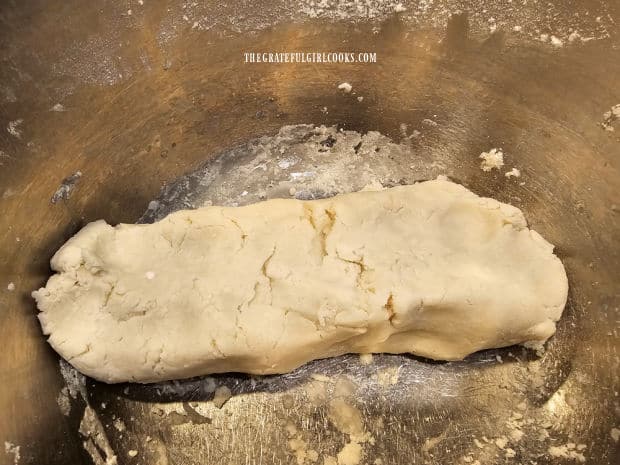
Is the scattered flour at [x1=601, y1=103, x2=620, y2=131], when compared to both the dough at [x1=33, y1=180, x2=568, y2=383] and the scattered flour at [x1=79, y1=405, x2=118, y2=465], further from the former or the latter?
the scattered flour at [x1=79, y1=405, x2=118, y2=465]

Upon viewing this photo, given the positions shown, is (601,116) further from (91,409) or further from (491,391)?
(91,409)

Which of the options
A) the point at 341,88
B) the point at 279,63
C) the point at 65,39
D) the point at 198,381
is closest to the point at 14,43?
the point at 65,39

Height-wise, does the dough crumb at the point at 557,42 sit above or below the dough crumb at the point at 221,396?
above


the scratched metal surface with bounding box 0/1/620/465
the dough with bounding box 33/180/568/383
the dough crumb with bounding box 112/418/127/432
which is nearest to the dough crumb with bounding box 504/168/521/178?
the scratched metal surface with bounding box 0/1/620/465

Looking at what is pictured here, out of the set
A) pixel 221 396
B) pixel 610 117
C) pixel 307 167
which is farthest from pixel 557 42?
pixel 221 396

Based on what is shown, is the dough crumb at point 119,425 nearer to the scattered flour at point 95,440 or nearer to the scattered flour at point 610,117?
the scattered flour at point 95,440

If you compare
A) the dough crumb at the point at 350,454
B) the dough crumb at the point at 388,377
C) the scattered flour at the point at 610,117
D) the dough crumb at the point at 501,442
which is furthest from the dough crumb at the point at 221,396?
the scattered flour at the point at 610,117

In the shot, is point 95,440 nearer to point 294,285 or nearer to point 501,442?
point 294,285
